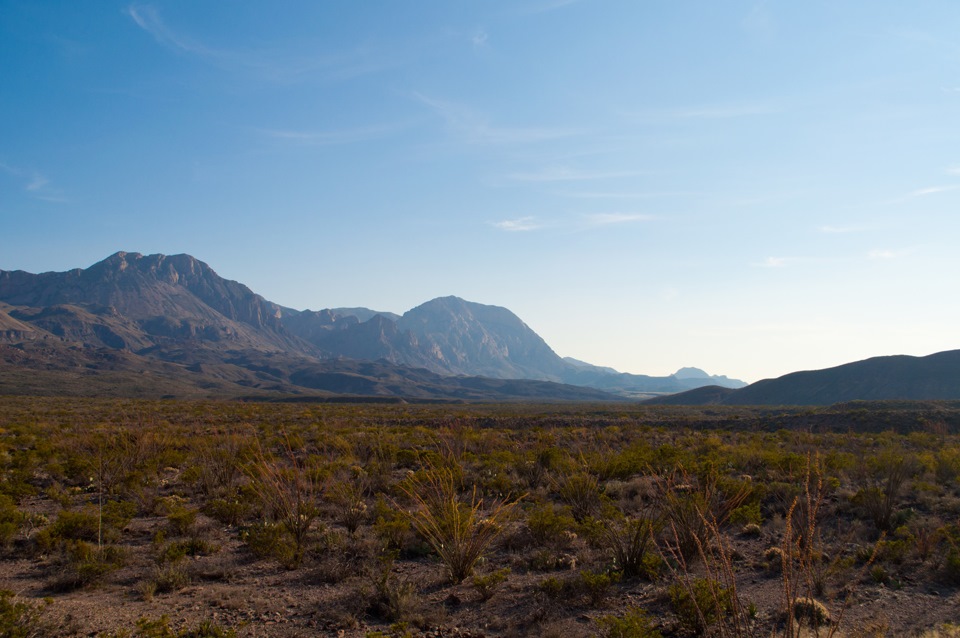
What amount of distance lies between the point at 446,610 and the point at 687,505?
13.8ft

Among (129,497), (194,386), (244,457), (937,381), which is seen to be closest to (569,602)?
(129,497)

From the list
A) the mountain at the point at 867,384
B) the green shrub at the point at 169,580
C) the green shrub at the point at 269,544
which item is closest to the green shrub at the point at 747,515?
the green shrub at the point at 269,544

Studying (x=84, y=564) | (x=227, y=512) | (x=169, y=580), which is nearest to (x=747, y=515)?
(x=169, y=580)

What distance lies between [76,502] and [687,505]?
11854 mm

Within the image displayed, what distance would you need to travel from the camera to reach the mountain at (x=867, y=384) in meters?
86.2

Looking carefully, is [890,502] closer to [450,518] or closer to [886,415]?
[450,518]

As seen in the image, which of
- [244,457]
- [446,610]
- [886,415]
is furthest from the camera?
[886,415]

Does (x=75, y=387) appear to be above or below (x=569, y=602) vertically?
below

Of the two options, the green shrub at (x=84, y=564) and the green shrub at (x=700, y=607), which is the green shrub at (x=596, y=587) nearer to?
the green shrub at (x=700, y=607)

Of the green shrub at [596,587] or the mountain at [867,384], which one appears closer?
the green shrub at [596,587]

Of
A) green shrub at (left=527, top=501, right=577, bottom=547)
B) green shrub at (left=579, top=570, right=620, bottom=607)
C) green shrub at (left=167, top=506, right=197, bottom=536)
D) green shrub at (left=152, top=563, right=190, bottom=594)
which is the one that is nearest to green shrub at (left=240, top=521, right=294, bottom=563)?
green shrub at (left=152, top=563, right=190, bottom=594)

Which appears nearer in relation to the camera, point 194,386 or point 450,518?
point 450,518

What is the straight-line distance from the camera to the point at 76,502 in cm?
1088

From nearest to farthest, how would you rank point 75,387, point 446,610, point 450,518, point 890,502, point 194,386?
point 446,610
point 450,518
point 890,502
point 75,387
point 194,386
